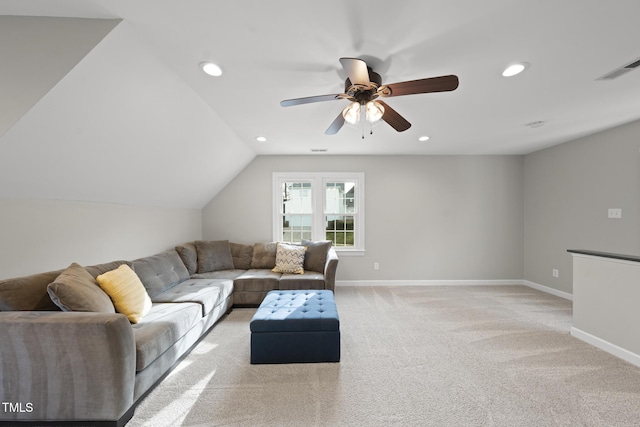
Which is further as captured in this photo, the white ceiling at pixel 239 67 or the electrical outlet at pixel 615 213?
the electrical outlet at pixel 615 213

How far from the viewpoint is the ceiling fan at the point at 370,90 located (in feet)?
5.17

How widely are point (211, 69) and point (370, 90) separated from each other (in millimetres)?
1260

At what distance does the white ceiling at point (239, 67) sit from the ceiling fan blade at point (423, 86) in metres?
0.29

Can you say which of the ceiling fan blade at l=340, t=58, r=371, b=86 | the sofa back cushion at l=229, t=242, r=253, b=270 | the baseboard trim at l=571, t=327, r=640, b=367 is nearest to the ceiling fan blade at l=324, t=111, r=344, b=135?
the ceiling fan blade at l=340, t=58, r=371, b=86

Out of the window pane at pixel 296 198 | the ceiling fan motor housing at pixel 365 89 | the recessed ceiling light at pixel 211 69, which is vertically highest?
the recessed ceiling light at pixel 211 69

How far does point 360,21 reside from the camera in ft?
4.97

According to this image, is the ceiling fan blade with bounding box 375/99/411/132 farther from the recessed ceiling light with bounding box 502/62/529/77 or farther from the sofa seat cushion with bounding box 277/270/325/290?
the sofa seat cushion with bounding box 277/270/325/290

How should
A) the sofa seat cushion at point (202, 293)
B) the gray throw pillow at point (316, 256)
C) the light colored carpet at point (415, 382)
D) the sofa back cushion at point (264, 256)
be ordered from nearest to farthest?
the light colored carpet at point (415, 382)
the sofa seat cushion at point (202, 293)
the gray throw pillow at point (316, 256)
the sofa back cushion at point (264, 256)

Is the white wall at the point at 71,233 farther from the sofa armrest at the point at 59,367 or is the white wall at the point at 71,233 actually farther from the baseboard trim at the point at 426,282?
the baseboard trim at the point at 426,282

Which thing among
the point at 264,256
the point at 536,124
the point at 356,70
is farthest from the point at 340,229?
the point at 356,70

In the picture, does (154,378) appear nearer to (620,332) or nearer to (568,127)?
(620,332)

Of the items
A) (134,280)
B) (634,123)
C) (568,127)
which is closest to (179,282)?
(134,280)

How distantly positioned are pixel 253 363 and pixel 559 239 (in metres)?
4.99

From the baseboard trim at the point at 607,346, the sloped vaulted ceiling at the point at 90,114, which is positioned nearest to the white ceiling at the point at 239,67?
the sloped vaulted ceiling at the point at 90,114
